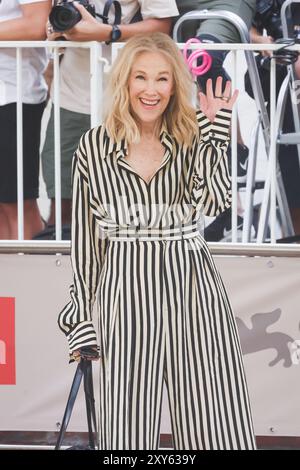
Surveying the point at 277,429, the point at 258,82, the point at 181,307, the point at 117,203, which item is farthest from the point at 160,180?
the point at 277,429

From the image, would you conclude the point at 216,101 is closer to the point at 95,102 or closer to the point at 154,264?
the point at 154,264

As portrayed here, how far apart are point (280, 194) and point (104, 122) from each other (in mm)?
1368

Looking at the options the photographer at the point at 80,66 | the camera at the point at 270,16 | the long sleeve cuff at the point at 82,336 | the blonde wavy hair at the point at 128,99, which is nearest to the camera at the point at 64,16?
the photographer at the point at 80,66

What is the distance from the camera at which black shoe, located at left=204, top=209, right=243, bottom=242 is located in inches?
200

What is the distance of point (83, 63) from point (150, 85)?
1.25 meters

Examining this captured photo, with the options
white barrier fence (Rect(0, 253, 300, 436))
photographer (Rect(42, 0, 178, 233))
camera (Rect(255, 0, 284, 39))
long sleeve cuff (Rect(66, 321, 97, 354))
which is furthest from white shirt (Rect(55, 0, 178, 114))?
long sleeve cuff (Rect(66, 321, 97, 354))

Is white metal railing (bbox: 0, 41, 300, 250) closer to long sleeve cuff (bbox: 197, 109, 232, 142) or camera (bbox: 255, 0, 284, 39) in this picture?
camera (bbox: 255, 0, 284, 39)

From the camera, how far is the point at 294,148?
4.96 meters

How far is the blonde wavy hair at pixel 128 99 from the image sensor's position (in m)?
3.70

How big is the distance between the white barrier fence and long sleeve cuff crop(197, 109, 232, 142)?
109 cm

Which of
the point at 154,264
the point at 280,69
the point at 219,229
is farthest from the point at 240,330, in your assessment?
the point at 154,264

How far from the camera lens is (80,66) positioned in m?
4.90

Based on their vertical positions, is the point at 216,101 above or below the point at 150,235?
above

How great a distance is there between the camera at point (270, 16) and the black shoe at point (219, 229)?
2.74 feet
